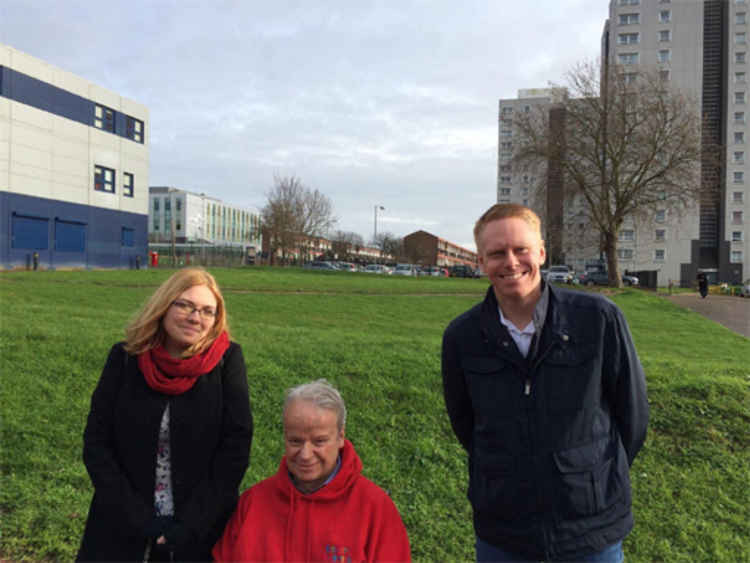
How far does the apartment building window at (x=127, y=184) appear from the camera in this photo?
41031 mm

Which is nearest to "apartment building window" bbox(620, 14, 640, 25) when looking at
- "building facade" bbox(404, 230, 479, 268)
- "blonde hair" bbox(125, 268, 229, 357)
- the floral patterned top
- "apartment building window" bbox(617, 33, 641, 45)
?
"apartment building window" bbox(617, 33, 641, 45)

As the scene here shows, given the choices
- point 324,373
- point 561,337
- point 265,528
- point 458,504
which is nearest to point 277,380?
point 324,373

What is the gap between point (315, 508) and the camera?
2404 millimetres

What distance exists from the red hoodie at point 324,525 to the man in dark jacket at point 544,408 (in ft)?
1.46

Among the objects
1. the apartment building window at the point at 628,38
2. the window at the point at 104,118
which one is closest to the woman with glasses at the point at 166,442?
the window at the point at 104,118

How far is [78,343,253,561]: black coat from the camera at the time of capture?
2455 mm

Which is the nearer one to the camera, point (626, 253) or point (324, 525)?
point (324, 525)

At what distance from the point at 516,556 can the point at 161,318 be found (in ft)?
6.13

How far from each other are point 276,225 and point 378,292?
38.3 m

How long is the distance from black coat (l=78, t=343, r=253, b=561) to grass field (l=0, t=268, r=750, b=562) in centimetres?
168

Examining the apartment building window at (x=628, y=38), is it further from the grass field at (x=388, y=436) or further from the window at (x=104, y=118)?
the grass field at (x=388, y=436)

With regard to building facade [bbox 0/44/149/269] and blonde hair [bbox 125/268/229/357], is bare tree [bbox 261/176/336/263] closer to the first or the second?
building facade [bbox 0/44/149/269]

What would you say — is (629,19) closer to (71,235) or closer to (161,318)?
(71,235)

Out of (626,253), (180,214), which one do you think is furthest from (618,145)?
(180,214)
